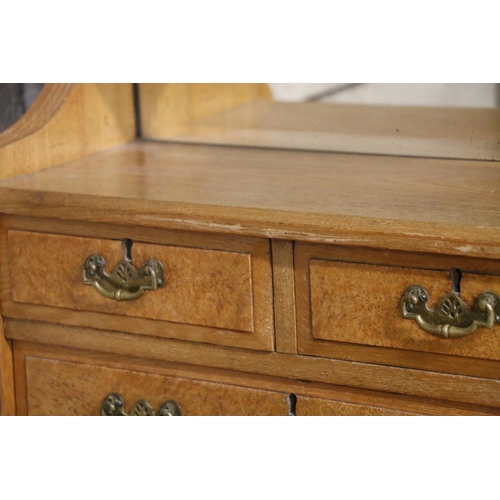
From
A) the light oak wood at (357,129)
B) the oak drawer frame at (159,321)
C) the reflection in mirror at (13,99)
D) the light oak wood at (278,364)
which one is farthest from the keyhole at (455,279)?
the reflection in mirror at (13,99)

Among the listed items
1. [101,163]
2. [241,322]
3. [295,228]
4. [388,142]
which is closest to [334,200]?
[295,228]

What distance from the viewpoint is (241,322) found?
3.49ft

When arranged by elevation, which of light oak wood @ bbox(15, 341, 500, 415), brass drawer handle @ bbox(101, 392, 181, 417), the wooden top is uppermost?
the wooden top

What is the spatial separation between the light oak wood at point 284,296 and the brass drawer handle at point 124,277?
15 cm

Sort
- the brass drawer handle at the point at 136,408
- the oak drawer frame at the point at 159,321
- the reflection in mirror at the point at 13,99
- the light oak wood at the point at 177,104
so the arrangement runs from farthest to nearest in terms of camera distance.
A: the reflection in mirror at the point at 13,99 → the light oak wood at the point at 177,104 → the brass drawer handle at the point at 136,408 → the oak drawer frame at the point at 159,321

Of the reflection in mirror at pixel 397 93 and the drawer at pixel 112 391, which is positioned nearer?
the drawer at pixel 112 391

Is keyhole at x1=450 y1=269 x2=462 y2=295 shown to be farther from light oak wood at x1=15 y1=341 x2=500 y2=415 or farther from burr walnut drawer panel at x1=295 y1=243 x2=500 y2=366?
light oak wood at x1=15 y1=341 x2=500 y2=415

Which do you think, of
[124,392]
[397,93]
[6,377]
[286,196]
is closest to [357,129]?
[397,93]

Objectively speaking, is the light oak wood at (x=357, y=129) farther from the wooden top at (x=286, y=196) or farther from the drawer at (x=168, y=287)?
the drawer at (x=168, y=287)

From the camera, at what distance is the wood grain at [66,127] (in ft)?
3.96

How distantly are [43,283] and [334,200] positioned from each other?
41 cm

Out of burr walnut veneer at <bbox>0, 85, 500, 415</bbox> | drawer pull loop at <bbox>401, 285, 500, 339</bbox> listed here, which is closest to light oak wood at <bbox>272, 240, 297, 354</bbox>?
burr walnut veneer at <bbox>0, 85, 500, 415</bbox>

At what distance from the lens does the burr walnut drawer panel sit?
3.11ft

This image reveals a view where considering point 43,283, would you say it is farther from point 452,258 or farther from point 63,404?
point 452,258
